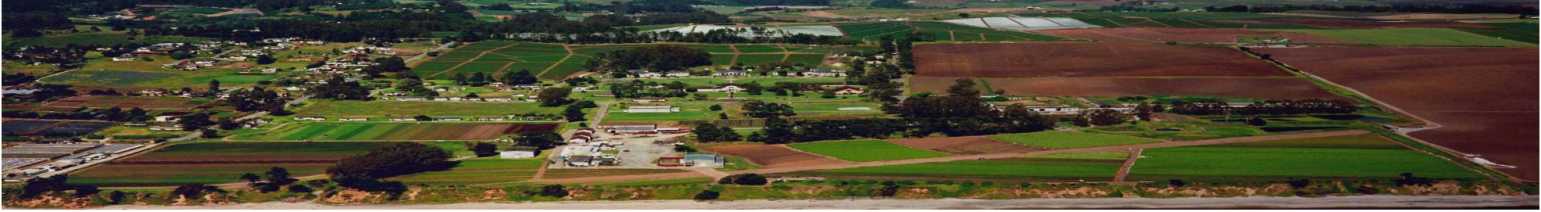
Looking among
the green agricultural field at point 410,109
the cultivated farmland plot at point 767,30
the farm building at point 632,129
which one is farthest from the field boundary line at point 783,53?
the farm building at point 632,129

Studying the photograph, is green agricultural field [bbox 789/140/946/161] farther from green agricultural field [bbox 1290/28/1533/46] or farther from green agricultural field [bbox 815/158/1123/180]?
green agricultural field [bbox 1290/28/1533/46]

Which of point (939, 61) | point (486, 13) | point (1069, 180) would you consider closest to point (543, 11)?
point (486, 13)

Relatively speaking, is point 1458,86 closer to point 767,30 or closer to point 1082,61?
point 1082,61

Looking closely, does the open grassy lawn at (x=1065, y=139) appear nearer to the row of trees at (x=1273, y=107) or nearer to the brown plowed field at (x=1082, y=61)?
the row of trees at (x=1273, y=107)

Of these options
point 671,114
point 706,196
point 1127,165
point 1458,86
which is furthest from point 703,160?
point 1458,86

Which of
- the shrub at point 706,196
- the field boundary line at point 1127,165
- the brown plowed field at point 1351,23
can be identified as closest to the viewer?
the shrub at point 706,196

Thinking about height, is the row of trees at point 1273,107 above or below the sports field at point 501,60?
above
